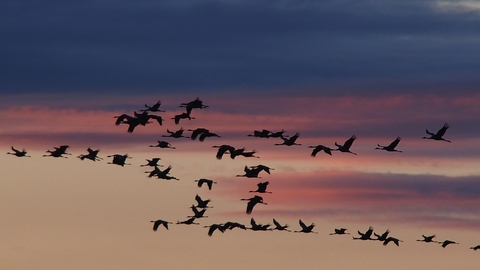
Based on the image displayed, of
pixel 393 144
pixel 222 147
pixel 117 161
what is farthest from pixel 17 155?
pixel 393 144

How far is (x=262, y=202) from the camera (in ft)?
515

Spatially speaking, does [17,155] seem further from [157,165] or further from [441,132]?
[441,132]

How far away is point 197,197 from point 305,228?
33.6ft

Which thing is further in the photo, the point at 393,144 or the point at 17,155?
the point at 17,155

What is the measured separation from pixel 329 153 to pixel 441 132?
9.14 m

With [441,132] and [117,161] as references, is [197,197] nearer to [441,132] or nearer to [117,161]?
[117,161]

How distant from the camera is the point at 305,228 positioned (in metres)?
164

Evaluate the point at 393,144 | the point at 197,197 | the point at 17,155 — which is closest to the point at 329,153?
the point at 393,144

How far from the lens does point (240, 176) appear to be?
155250 mm

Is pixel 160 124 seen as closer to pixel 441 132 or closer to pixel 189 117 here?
pixel 189 117

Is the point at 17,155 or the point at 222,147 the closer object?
the point at 222,147

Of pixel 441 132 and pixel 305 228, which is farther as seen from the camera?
pixel 305 228

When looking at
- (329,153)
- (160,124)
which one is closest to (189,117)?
(160,124)

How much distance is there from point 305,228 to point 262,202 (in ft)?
28.5
